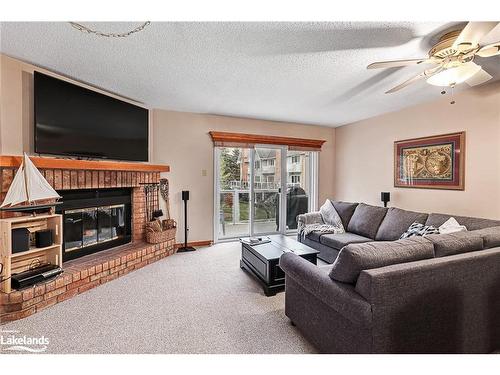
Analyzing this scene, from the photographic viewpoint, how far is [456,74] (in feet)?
6.33

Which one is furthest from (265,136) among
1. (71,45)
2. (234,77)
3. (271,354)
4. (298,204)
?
(271,354)

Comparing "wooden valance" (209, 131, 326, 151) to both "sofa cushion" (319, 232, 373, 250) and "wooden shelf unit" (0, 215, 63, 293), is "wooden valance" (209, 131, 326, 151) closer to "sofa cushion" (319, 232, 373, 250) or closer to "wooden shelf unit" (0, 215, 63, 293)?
"sofa cushion" (319, 232, 373, 250)

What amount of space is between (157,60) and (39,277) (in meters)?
2.29

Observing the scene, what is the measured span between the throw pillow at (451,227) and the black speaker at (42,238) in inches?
155

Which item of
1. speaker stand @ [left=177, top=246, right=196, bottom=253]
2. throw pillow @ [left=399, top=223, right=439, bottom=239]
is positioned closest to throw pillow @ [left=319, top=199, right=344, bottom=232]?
throw pillow @ [left=399, top=223, right=439, bottom=239]

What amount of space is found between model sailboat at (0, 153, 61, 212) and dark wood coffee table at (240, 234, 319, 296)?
2.16 metres

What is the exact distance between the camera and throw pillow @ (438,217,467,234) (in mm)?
2400

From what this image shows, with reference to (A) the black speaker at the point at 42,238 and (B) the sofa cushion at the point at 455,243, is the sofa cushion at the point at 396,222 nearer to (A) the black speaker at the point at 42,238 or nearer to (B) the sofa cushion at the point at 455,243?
(B) the sofa cushion at the point at 455,243

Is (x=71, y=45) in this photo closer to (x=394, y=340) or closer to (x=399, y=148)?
(x=394, y=340)

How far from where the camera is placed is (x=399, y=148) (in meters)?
3.96

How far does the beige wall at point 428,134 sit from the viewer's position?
289 centimetres

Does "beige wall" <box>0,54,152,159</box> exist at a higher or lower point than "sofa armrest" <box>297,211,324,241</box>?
higher

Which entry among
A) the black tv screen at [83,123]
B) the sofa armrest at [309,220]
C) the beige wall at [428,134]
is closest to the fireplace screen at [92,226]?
the black tv screen at [83,123]

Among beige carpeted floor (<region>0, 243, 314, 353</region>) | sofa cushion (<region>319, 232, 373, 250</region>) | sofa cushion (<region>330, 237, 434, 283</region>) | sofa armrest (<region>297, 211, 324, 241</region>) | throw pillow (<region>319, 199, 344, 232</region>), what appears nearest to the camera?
sofa cushion (<region>330, 237, 434, 283</region>)
